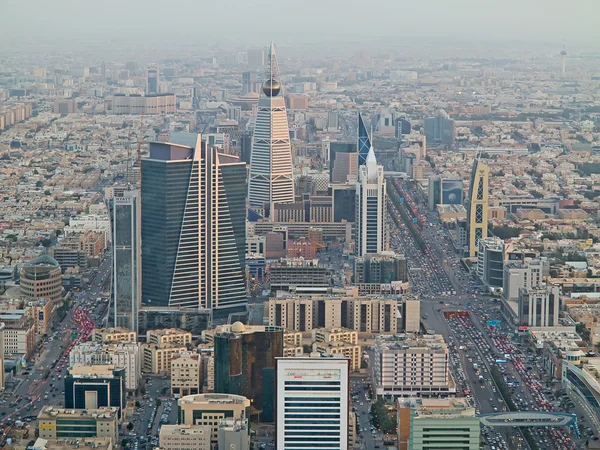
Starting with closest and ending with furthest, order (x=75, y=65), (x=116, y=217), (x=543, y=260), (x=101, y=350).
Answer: (x=101, y=350) < (x=116, y=217) < (x=543, y=260) < (x=75, y=65)

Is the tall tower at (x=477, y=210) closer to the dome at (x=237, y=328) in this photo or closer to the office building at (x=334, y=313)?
the office building at (x=334, y=313)

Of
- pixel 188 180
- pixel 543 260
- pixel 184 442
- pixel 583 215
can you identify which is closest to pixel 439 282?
pixel 543 260

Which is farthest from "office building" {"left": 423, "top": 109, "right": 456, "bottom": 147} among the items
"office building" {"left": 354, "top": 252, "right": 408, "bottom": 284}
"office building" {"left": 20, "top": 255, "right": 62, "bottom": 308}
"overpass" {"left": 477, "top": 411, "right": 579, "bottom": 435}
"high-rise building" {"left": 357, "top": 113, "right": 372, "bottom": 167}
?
"overpass" {"left": 477, "top": 411, "right": 579, "bottom": 435}

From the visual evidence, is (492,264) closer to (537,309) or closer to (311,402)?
(537,309)

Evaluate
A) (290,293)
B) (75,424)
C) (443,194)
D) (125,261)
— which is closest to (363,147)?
(443,194)

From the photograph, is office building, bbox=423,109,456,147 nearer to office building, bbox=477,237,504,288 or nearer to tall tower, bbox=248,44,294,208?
tall tower, bbox=248,44,294,208

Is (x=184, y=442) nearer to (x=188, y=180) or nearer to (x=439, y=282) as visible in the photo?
(x=188, y=180)

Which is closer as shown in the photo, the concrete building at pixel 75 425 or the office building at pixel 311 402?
the office building at pixel 311 402

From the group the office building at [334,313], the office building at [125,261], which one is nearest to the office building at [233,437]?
the office building at [125,261]
